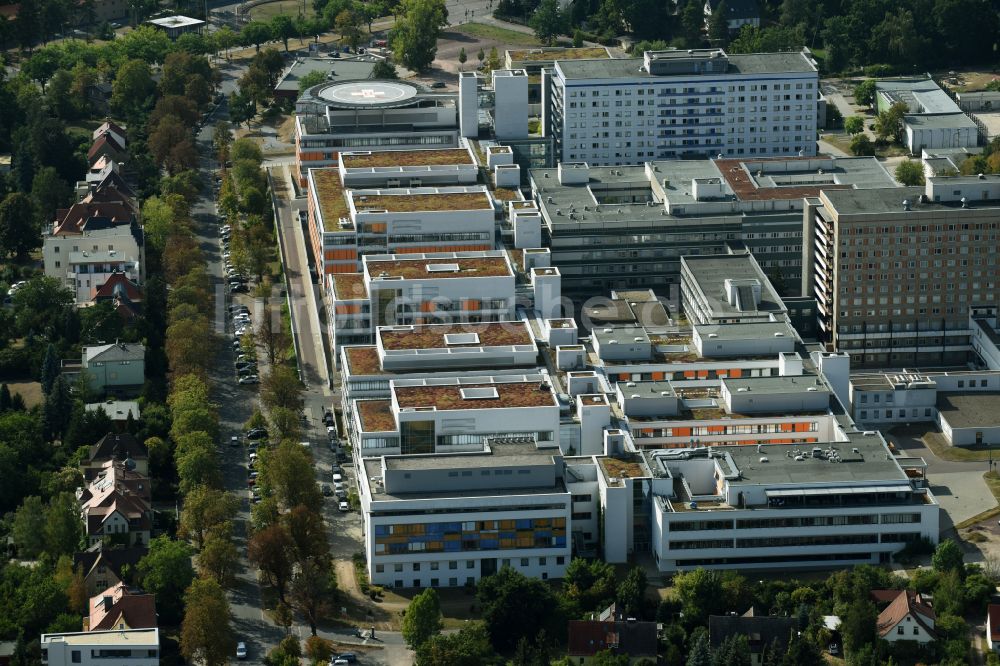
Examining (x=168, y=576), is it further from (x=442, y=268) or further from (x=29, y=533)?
(x=442, y=268)

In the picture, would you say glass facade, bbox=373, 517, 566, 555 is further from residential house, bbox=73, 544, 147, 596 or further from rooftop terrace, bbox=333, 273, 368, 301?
rooftop terrace, bbox=333, 273, 368, 301

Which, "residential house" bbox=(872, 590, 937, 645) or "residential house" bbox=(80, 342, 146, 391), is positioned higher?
"residential house" bbox=(80, 342, 146, 391)

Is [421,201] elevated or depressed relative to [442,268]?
elevated

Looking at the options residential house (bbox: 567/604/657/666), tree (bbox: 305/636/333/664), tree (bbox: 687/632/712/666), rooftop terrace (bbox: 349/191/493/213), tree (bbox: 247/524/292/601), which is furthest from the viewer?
rooftop terrace (bbox: 349/191/493/213)

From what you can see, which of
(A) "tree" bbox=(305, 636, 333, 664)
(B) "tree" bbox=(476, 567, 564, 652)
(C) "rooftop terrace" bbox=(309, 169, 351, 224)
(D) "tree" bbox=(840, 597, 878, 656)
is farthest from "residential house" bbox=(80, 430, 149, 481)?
(D) "tree" bbox=(840, 597, 878, 656)

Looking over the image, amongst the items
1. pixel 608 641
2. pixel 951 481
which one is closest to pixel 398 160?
pixel 951 481

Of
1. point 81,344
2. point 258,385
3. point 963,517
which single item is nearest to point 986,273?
point 963,517

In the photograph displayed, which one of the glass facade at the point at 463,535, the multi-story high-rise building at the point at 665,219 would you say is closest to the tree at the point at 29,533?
the glass facade at the point at 463,535
